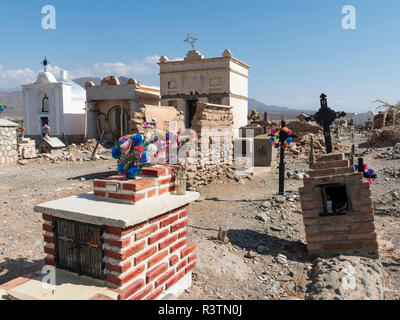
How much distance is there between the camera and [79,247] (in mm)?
2832

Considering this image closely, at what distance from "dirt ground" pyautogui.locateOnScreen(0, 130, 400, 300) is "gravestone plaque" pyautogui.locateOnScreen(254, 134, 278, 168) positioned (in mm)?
2209

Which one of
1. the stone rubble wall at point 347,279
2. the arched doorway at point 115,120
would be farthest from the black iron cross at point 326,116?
the arched doorway at point 115,120

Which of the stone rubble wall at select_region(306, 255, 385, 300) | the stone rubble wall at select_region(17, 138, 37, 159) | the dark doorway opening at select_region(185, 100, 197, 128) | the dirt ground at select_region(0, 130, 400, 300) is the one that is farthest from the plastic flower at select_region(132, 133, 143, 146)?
the dark doorway opening at select_region(185, 100, 197, 128)

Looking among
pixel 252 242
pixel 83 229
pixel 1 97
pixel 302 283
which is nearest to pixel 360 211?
pixel 302 283

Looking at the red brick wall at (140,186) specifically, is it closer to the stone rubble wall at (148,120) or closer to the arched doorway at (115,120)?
the stone rubble wall at (148,120)

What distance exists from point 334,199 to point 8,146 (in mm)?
14694

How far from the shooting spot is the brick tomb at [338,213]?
473cm

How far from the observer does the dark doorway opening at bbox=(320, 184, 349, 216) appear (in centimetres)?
487

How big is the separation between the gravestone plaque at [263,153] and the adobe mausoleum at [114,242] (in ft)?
33.5

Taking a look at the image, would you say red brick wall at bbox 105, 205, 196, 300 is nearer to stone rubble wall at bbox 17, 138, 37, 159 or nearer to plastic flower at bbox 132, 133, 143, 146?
plastic flower at bbox 132, 133, 143, 146

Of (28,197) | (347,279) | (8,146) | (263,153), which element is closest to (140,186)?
(347,279)

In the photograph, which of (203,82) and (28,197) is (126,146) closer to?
(28,197)
